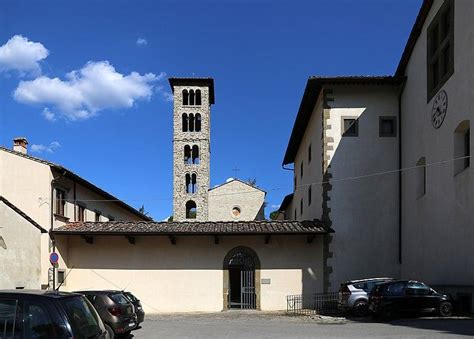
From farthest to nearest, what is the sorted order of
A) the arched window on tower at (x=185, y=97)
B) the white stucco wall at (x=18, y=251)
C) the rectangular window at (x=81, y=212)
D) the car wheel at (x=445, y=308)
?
1. the arched window on tower at (x=185, y=97)
2. the rectangular window at (x=81, y=212)
3. the white stucco wall at (x=18, y=251)
4. the car wheel at (x=445, y=308)

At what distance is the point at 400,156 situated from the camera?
75.3 feet

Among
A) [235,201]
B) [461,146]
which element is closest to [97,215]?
[461,146]

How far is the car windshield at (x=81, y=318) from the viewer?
5.32 m

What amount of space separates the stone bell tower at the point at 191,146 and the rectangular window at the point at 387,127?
106 feet

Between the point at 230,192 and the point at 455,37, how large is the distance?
39.1 meters

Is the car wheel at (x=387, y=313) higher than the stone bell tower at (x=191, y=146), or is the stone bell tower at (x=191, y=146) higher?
the stone bell tower at (x=191, y=146)

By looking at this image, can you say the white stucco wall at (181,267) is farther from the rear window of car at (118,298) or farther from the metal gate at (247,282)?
the rear window of car at (118,298)

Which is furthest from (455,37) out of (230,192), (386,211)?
(230,192)

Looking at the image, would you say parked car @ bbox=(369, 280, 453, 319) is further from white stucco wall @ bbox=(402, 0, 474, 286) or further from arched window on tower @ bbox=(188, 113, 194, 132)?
arched window on tower @ bbox=(188, 113, 194, 132)

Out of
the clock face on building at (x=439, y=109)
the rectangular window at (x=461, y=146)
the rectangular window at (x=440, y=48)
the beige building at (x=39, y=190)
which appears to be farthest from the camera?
the beige building at (x=39, y=190)

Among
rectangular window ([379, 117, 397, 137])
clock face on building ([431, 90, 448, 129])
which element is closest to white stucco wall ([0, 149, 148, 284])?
rectangular window ([379, 117, 397, 137])

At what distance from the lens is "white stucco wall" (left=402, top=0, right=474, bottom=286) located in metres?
15.9

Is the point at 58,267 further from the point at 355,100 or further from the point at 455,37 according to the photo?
the point at 455,37

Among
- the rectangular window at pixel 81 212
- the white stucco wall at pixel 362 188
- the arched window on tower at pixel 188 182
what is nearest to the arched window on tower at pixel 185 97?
the arched window on tower at pixel 188 182
